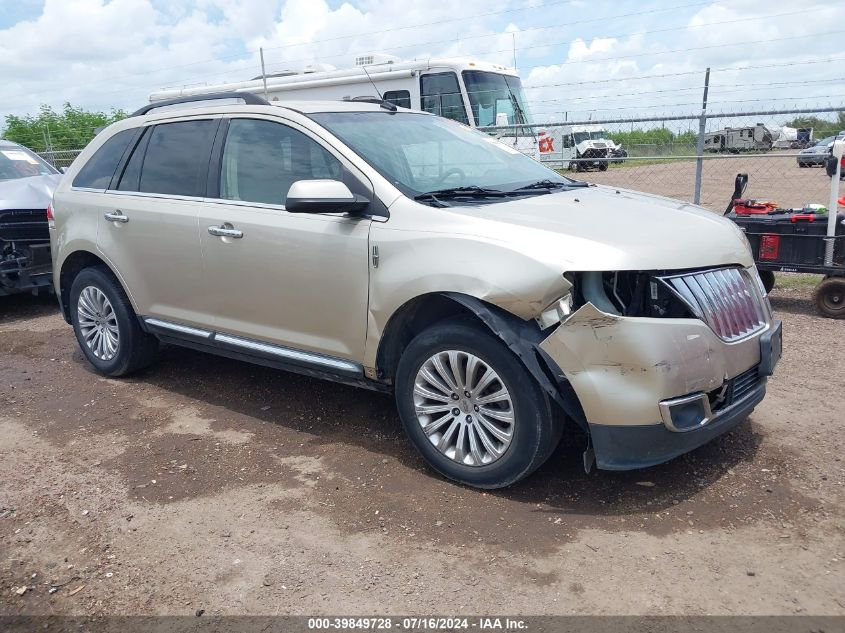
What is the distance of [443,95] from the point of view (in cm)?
1505

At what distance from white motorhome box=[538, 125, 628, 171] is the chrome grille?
363 inches

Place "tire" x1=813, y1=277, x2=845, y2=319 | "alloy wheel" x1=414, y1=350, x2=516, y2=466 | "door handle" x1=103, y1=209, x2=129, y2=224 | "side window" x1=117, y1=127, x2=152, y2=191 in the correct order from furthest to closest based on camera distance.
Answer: "tire" x1=813, y1=277, x2=845, y2=319, "side window" x1=117, y1=127, x2=152, y2=191, "door handle" x1=103, y1=209, x2=129, y2=224, "alloy wheel" x1=414, y1=350, x2=516, y2=466

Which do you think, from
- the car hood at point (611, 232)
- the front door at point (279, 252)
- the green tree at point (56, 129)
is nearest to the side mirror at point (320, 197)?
the front door at point (279, 252)

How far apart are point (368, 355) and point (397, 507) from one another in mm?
835

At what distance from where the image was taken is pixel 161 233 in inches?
193

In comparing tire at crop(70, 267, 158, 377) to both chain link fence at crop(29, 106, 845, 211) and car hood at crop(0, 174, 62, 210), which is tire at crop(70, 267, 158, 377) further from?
chain link fence at crop(29, 106, 845, 211)

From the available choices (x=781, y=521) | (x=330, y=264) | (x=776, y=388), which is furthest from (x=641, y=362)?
(x=776, y=388)

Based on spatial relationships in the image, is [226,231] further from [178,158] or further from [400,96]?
[400,96]

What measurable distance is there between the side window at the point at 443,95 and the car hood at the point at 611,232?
1132 centimetres

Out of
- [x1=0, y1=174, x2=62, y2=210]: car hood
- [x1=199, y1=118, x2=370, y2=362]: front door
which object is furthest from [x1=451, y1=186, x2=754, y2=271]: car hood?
[x1=0, y1=174, x2=62, y2=210]: car hood

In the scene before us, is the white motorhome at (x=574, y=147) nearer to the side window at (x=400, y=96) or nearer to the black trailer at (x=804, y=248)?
the side window at (x=400, y=96)

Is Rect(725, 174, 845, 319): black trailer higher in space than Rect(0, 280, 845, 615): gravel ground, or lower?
higher

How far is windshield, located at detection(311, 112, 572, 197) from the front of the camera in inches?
162

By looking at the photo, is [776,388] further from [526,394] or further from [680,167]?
[680,167]
